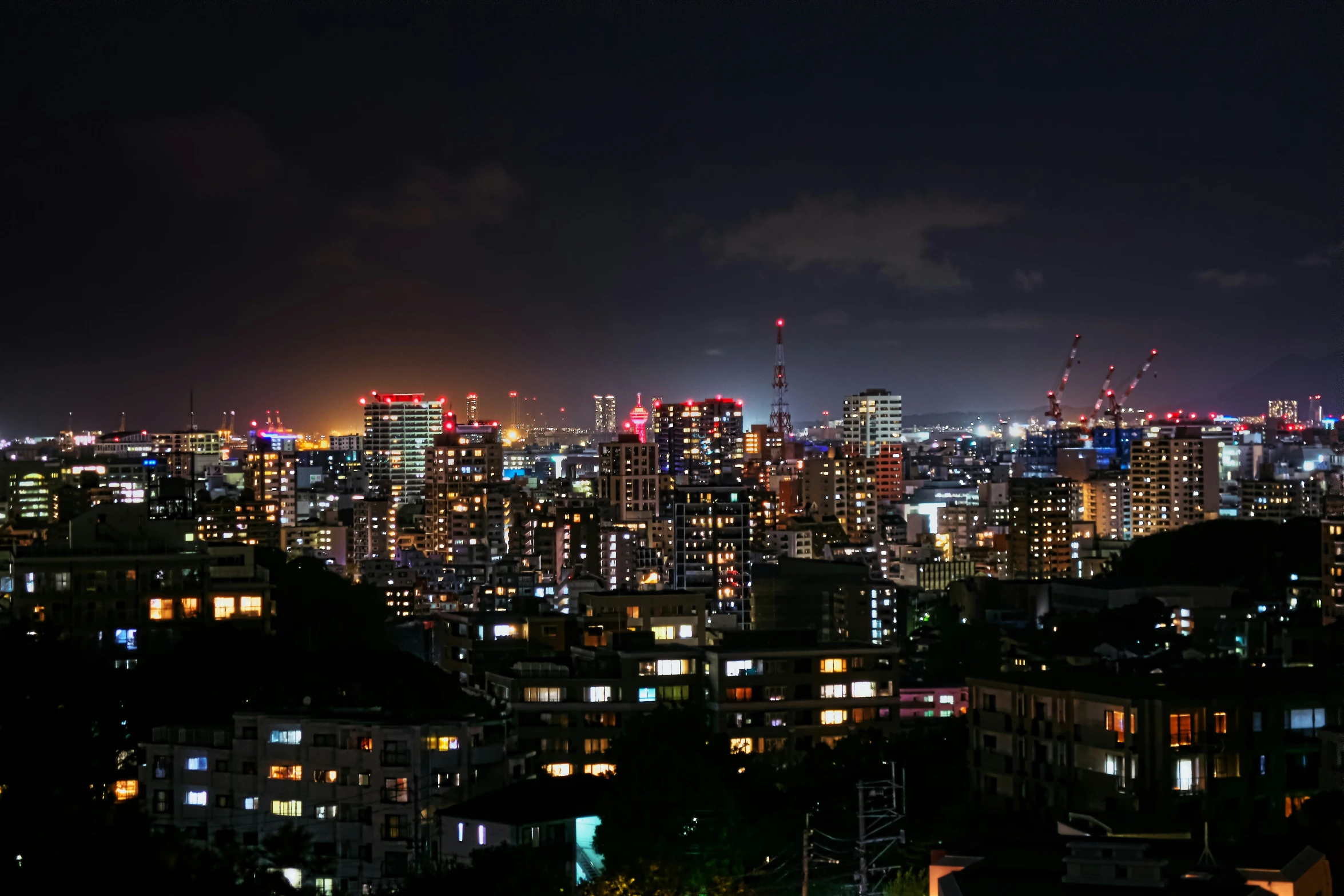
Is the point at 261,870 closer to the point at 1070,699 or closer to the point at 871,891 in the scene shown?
the point at 871,891

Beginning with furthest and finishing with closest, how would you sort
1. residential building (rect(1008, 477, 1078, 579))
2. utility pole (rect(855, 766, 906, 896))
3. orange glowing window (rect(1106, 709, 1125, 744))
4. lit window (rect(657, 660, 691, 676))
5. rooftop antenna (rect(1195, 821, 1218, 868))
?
1. residential building (rect(1008, 477, 1078, 579))
2. lit window (rect(657, 660, 691, 676))
3. orange glowing window (rect(1106, 709, 1125, 744))
4. utility pole (rect(855, 766, 906, 896))
5. rooftop antenna (rect(1195, 821, 1218, 868))

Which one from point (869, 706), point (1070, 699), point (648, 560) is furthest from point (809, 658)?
point (648, 560)

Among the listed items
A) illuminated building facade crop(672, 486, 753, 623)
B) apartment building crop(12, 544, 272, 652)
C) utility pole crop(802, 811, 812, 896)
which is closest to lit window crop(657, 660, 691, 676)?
utility pole crop(802, 811, 812, 896)

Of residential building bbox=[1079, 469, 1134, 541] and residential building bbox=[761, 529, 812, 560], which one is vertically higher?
residential building bbox=[1079, 469, 1134, 541]

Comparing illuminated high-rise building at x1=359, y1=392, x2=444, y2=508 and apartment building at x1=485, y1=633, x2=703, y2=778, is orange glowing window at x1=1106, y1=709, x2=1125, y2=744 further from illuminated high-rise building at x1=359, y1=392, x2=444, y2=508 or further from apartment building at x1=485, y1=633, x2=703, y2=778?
illuminated high-rise building at x1=359, y1=392, x2=444, y2=508

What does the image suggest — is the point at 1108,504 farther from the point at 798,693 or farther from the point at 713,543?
the point at 798,693

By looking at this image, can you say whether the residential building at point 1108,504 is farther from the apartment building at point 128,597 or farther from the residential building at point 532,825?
the residential building at point 532,825
